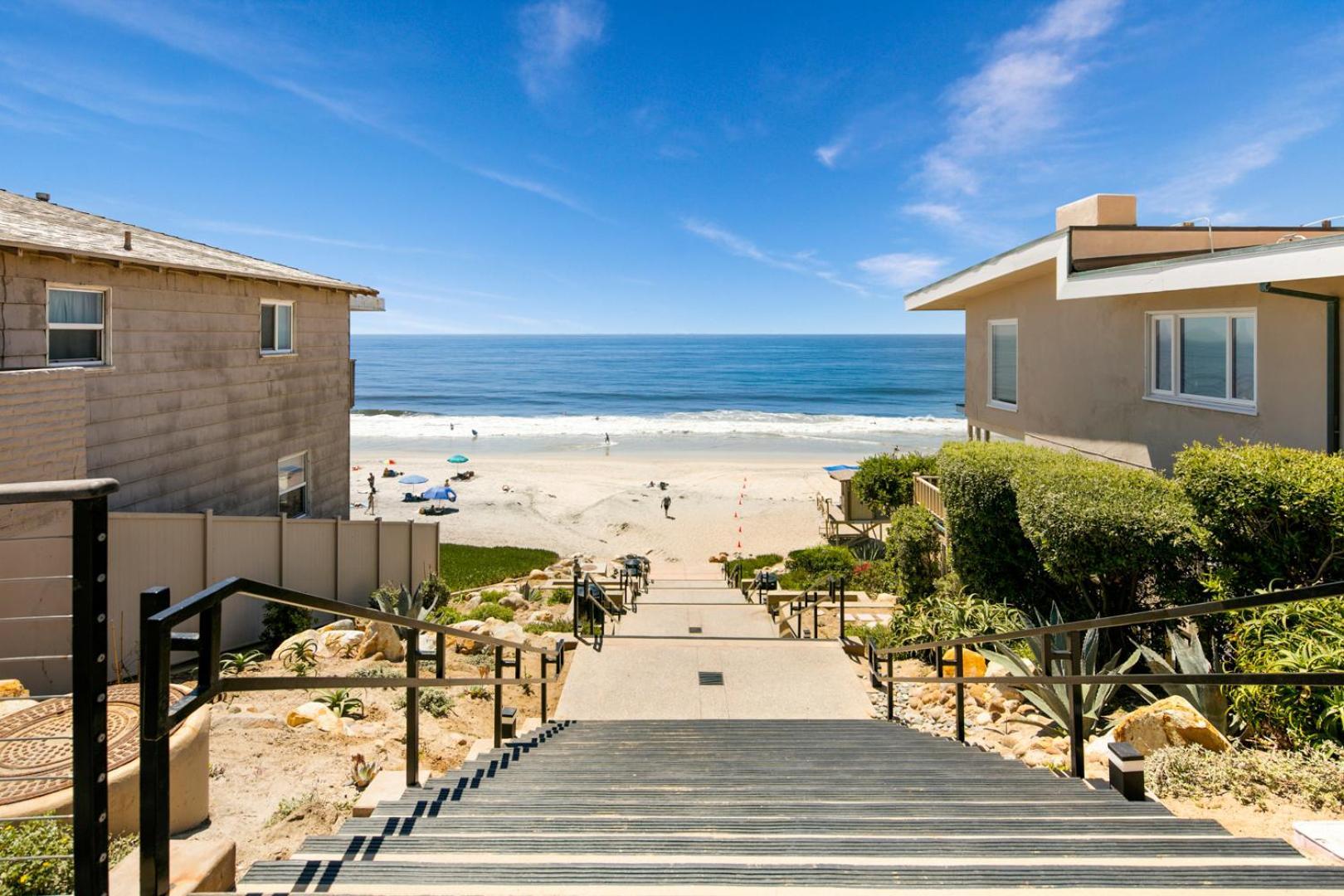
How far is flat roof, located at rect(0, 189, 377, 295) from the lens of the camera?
10180 millimetres

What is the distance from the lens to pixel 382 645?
10.3 m

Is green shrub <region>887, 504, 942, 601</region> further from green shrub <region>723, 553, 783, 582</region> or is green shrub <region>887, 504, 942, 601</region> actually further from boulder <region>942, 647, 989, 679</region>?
green shrub <region>723, 553, 783, 582</region>

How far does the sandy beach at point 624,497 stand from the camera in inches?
1156

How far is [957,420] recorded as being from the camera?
63.4 m

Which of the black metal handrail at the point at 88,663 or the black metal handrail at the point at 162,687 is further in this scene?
the black metal handrail at the point at 162,687

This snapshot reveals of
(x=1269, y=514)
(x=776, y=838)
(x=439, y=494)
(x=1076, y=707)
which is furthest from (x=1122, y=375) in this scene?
(x=439, y=494)

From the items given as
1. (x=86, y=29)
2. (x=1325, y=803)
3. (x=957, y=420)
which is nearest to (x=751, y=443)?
(x=957, y=420)

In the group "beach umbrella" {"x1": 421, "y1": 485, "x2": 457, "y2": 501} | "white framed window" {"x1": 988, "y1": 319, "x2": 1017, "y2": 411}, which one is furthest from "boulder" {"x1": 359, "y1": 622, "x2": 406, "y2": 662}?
"beach umbrella" {"x1": 421, "y1": 485, "x2": 457, "y2": 501}

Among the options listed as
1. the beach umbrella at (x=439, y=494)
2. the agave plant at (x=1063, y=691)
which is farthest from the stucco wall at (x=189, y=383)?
the beach umbrella at (x=439, y=494)

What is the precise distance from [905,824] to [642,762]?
241cm

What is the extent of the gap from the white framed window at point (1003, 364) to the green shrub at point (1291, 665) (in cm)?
937

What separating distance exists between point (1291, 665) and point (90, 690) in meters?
7.13

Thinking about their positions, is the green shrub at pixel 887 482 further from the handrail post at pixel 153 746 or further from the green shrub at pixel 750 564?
the handrail post at pixel 153 746

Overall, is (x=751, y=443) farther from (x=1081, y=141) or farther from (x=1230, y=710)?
(x=1230, y=710)
